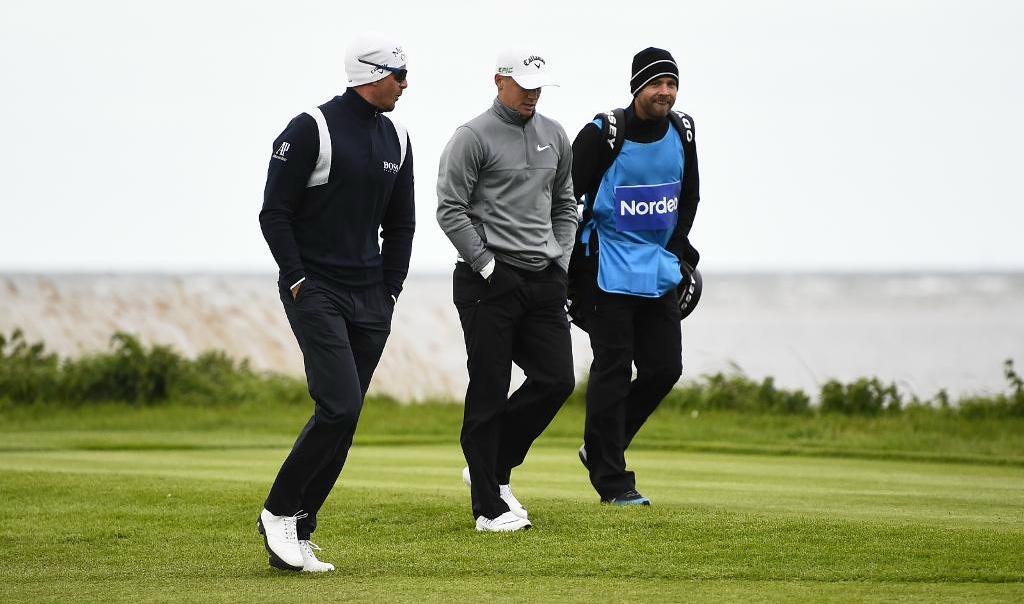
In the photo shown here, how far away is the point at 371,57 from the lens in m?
5.84

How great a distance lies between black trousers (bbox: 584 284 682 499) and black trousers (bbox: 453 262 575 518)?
48 cm

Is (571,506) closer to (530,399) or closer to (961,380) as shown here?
(530,399)

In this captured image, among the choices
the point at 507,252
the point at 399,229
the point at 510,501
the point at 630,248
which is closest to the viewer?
the point at 399,229

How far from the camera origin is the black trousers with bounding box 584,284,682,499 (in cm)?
715

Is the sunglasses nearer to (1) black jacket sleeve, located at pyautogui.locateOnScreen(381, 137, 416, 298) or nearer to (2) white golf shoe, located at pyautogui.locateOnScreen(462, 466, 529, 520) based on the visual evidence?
(1) black jacket sleeve, located at pyautogui.locateOnScreen(381, 137, 416, 298)

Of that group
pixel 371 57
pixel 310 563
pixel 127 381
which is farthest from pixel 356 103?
pixel 127 381

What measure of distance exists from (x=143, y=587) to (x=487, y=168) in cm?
225

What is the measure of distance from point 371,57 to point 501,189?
0.93 metres

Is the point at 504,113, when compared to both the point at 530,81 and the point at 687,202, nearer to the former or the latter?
the point at 530,81

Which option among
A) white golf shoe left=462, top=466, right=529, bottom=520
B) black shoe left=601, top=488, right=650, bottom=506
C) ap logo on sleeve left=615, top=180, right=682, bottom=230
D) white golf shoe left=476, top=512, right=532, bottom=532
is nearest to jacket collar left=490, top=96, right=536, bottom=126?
ap logo on sleeve left=615, top=180, right=682, bottom=230

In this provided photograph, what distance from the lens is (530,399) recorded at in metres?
6.71

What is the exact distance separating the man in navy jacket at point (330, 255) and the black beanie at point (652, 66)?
1.52m

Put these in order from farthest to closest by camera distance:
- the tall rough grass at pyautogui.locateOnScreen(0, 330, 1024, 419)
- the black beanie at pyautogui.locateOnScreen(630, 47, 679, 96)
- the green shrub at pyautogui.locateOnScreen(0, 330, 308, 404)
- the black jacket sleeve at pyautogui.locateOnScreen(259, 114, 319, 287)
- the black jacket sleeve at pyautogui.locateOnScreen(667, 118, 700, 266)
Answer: the green shrub at pyautogui.locateOnScreen(0, 330, 308, 404)
the tall rough grass at pyautogui.locateOnScreen(0, 330, 1024, 419)
the black jacket sleeve at pyautogui.locateOnScreen(667, 118, 700, 266)
the black beanie at pyautogui.locateOnScreen(630, 47, 679, 96)
the black jacket sleeve at pyautogui.locateOnScreen(259, 114, 319, 287)

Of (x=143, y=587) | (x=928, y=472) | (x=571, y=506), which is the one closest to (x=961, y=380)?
(x=928, y=472)
